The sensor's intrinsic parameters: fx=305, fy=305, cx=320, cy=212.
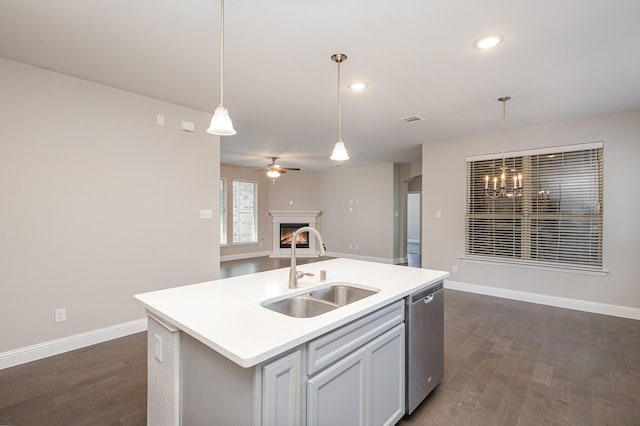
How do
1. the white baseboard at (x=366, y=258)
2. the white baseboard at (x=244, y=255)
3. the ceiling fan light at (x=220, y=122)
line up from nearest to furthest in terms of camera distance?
the ceiling fan light at (x=220, y=122) < the white baseboard at (x=366, y=258) < the white baseboard at (x=244, y=255)

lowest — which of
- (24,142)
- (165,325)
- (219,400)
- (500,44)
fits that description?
(219,400)

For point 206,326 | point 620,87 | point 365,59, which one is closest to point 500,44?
point 365,59

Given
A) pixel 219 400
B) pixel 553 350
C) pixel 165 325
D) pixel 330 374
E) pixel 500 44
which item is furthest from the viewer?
pixel 553 350

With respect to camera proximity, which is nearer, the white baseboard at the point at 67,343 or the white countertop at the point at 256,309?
the white countertop at the point at 256,309

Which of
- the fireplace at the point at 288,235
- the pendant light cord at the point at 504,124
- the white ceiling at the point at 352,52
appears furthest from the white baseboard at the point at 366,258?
the white ceiling at the point at 352,52

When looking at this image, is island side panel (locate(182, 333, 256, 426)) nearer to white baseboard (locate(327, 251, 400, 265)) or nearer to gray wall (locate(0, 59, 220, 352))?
gray wall (locate(0, 59, 220, 352))

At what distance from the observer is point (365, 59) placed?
2537 mm

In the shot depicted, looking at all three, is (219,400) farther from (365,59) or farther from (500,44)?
(500,44)

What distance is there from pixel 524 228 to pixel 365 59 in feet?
12.0

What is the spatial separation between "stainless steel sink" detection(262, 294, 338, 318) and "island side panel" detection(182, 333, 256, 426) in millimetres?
566

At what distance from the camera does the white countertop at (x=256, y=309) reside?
3.75ft

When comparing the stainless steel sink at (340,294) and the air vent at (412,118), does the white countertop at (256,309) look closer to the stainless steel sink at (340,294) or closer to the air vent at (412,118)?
the stainless steel sink at (340,294)

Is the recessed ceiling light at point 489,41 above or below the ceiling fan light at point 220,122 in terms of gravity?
above

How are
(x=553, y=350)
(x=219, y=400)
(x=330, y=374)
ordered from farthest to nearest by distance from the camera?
(x=553, y=350), (x=330, y=374), (x=219, y=400)
